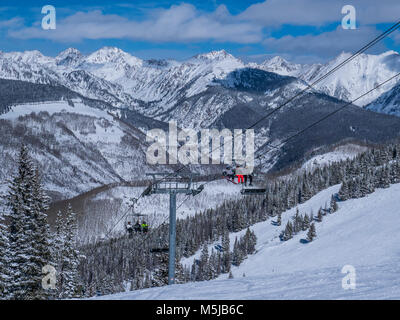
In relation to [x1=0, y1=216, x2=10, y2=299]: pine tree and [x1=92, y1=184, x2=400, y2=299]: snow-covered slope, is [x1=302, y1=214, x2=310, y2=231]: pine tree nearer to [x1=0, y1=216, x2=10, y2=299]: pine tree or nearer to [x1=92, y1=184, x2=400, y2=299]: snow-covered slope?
[x1=92, y1=184, x2=400, y2=299]: snow-covered slope

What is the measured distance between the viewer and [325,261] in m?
88.9

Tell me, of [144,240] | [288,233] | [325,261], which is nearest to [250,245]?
[288,233]

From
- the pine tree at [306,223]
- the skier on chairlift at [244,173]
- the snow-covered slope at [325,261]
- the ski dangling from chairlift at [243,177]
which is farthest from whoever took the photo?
the pine tree at [306,223]

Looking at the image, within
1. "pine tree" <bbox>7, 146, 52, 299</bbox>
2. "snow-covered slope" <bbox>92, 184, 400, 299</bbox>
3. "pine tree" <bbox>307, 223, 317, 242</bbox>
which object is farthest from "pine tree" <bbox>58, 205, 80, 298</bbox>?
"pine tree" <bbox>307, 223, 317, 242</bbox>

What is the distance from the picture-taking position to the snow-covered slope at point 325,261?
15.5 metres

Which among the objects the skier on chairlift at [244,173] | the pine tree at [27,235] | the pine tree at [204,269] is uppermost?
the skier on chairlift at [244,173]

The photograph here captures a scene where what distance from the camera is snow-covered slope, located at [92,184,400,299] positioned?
611 inches

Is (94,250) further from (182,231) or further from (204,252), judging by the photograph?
(204,252)

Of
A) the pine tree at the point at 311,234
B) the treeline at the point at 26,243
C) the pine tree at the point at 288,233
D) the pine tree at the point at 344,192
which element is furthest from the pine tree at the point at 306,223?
the treeline at the point at 26,243

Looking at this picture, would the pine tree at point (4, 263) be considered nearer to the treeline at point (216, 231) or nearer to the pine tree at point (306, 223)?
the treeline at point (216, 231)
